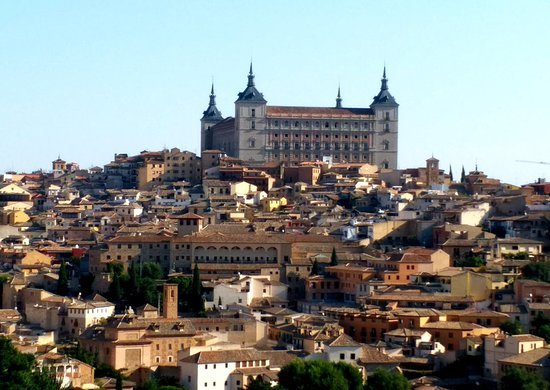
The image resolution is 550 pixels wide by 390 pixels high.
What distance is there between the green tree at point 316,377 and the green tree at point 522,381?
12.2ft

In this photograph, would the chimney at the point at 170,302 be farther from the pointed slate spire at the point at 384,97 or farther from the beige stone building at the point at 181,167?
the pointed slate spire at the point at 384,97

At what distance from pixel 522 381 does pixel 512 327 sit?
5.17 metres

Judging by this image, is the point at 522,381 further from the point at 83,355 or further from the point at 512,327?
the point at 83,355

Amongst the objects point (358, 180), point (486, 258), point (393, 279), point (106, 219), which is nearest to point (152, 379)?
point (393, 279)

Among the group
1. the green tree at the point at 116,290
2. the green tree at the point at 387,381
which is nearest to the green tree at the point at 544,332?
the green tree at the point at 387,381

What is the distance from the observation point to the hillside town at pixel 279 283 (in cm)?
3919

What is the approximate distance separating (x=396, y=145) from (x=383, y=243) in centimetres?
Result: 2739

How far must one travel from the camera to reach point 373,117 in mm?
80562

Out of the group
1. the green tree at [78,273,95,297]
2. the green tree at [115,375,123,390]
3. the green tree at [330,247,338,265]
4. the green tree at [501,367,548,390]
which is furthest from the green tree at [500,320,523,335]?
the green tree at [78,273,95,297]

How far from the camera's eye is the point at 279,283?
4841 centimetres

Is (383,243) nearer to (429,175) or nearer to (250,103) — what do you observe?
(429,175)

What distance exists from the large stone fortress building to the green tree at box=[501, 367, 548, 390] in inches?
1647

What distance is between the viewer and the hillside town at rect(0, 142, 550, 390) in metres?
39.2

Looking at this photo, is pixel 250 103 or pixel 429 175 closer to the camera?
pixel 429 175
